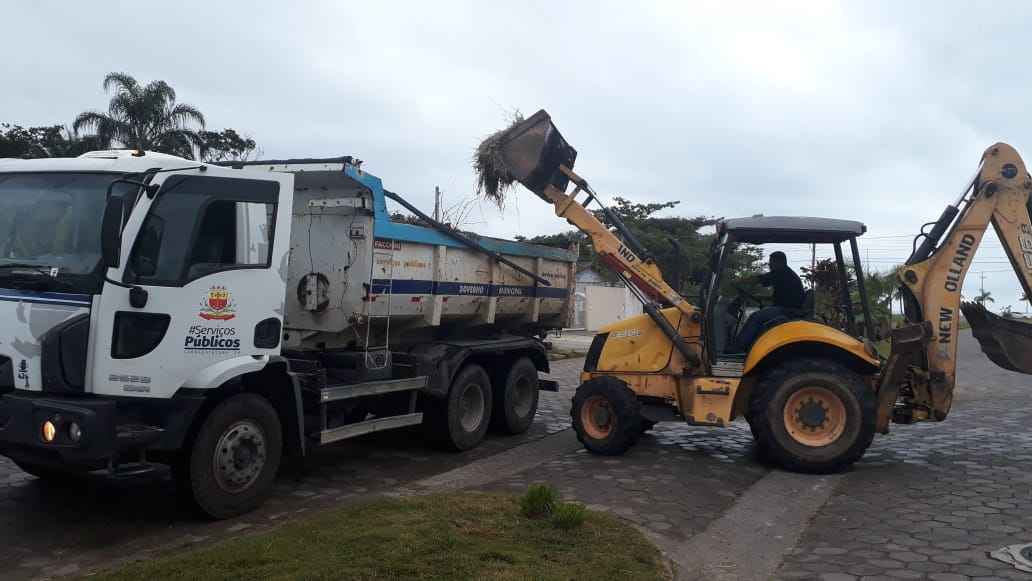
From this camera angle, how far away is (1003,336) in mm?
8820

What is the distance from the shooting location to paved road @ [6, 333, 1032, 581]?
5.55m

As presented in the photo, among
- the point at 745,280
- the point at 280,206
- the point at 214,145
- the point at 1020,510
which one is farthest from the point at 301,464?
the point at 214,145

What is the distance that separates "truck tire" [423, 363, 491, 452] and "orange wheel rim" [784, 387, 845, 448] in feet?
11.3

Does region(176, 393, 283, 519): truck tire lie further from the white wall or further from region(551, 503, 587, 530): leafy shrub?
the white wall

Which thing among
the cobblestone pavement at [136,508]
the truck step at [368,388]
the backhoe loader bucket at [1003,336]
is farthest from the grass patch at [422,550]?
the backhoe loader bucket at [1003,336]

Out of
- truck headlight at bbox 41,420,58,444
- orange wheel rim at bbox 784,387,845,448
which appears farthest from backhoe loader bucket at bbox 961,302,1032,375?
truck headlight at bbox 41,420,58,444

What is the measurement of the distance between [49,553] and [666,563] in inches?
163

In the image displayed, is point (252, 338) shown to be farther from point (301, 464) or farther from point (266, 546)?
point (301, 464)

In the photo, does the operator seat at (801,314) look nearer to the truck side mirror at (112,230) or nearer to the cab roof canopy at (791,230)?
the cab roof canopy at (791,230)

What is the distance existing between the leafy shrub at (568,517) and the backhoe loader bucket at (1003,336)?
547 centimetres

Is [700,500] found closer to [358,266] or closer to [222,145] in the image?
[358,266]

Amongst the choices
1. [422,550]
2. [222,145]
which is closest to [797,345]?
[422,550]

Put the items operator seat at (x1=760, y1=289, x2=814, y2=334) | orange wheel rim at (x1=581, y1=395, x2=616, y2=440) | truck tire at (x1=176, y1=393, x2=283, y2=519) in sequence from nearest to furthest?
truck tire at (x1=176, y1=393, x2=283, y2=519) → operator seat at (x1=760, y1=289, x2=814, y2=334) → orange wheel rim at (x1=581, y1=395, x2=616, y2=440)

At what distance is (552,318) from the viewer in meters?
11.4
